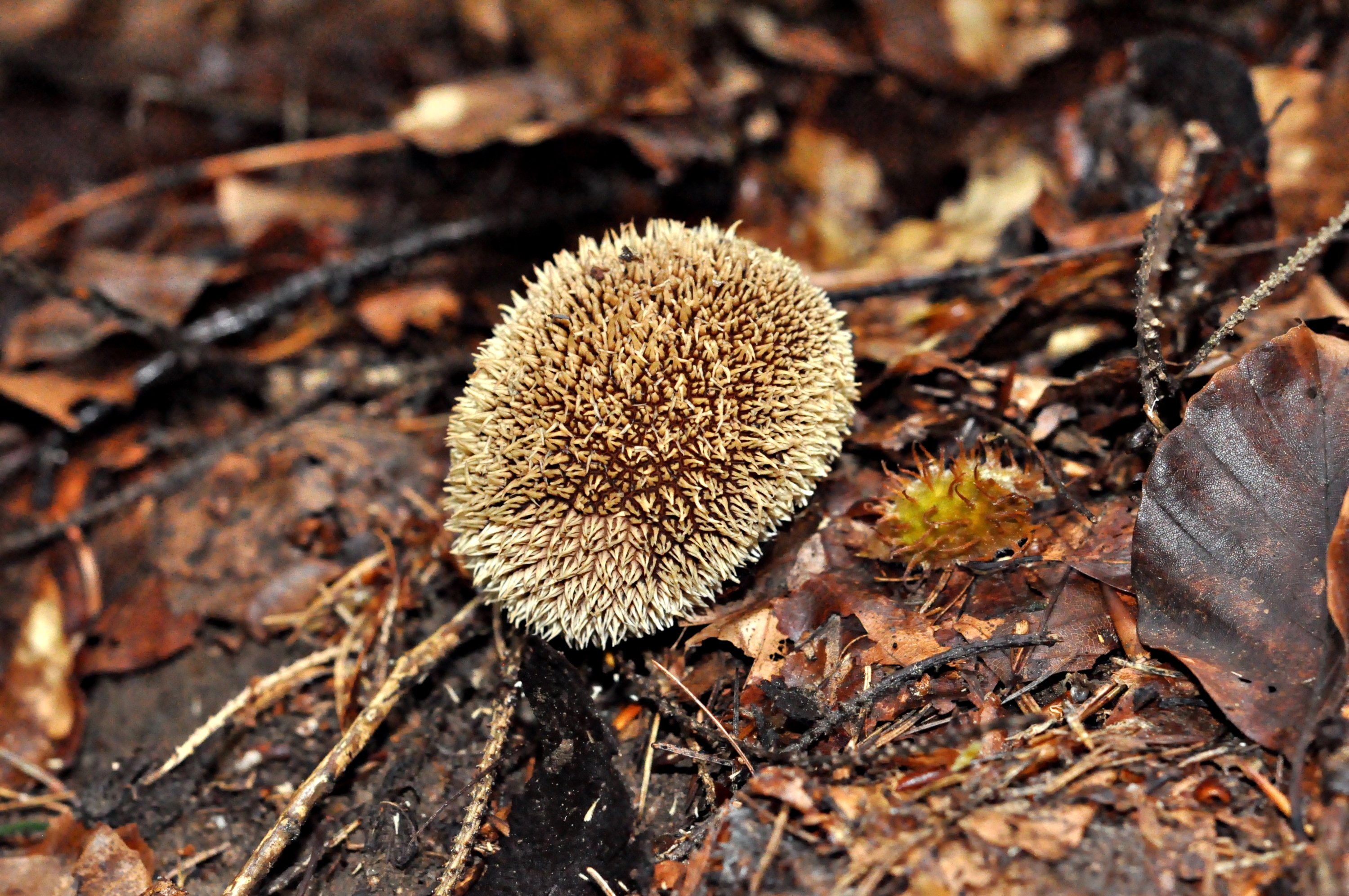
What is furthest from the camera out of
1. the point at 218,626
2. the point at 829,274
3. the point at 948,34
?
the point at 948,34

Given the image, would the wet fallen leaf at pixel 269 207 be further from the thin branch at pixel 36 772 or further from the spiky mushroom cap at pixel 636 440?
the spiky mushroom cap at pixel 636 440

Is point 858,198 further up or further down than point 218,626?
further up

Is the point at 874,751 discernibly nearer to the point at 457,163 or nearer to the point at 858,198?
the point at 858,198

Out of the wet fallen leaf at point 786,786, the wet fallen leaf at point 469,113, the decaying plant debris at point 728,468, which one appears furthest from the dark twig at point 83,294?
the wet fallen leaf at point 786,786

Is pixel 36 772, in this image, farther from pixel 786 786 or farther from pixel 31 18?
pixel 31 18

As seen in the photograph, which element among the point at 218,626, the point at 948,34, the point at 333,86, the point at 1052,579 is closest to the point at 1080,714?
the point at 1052,579

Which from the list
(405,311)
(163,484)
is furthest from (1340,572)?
(163,484)
